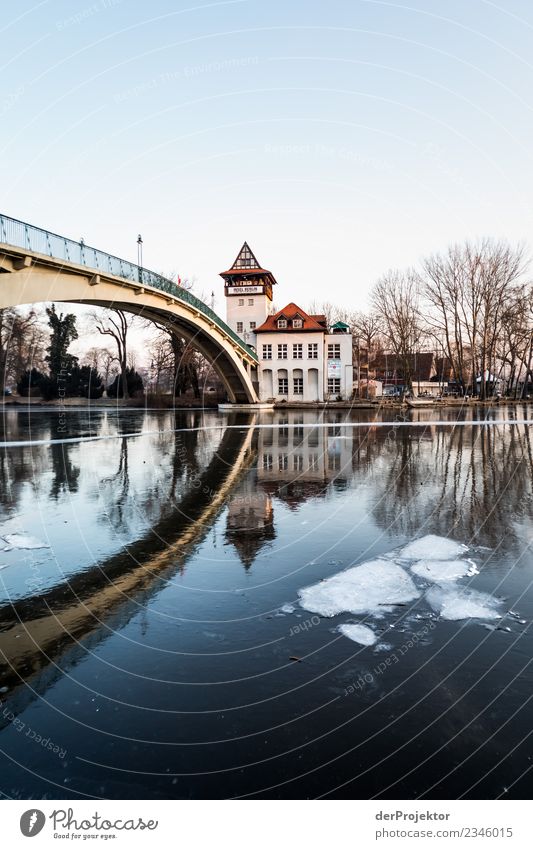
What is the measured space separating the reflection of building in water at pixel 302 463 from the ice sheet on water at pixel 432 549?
3.27m

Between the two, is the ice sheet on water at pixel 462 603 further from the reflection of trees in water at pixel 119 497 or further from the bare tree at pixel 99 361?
the bare tree at pixel 99 361

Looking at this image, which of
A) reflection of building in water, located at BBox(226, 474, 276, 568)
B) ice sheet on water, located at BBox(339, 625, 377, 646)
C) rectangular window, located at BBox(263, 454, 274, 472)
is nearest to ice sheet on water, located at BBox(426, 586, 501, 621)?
ice sheet on water, located at BBox(339, 625, 377, 646)

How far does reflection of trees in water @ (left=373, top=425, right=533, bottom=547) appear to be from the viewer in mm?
8531

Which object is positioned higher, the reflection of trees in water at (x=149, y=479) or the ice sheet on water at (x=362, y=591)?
the reflection of trees in water at (x=149, y=479)

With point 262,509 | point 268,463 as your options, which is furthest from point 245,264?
point 262,509

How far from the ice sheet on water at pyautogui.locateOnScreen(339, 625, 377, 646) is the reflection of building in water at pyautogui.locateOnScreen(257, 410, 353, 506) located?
5405mm

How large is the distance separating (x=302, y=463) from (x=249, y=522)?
751 centimetres

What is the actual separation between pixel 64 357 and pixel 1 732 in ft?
212

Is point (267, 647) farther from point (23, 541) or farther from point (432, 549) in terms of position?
point (23, 541)

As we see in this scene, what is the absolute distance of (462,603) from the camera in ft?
18.2

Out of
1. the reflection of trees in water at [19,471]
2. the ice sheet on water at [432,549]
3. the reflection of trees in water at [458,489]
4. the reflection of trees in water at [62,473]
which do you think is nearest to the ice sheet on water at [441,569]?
the ice sheet on water at [432,549]

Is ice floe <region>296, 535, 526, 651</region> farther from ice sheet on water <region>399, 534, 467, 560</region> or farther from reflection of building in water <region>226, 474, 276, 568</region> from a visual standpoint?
reflection of building in water <region>226, 474, 276, 568</region>

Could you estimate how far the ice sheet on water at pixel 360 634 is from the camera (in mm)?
4762

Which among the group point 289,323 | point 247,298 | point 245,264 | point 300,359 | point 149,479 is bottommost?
point 149,479
